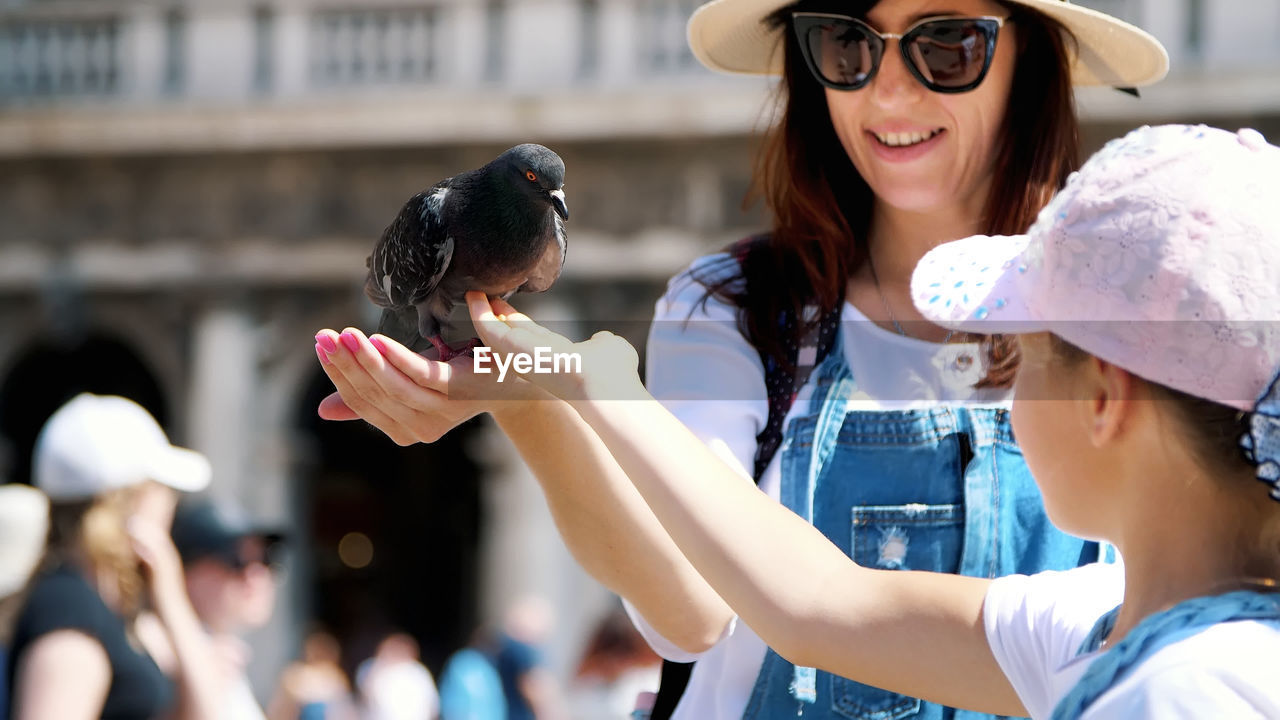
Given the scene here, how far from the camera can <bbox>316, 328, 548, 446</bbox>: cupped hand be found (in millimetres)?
1245

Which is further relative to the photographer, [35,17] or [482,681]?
[35,17]

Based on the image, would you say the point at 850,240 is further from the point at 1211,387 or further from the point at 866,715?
the point at 1211,387

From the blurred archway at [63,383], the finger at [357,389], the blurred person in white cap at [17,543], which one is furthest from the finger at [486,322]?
the blurred archway at [63,383]

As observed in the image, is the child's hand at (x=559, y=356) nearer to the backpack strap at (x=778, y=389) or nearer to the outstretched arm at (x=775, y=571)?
the outstretched arm at (x=775, y=571)

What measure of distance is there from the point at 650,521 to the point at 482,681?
13.8 ft

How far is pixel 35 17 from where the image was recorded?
387 inches

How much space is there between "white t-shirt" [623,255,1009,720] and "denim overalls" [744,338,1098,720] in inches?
0.9

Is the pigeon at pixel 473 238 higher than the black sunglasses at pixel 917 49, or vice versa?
the black sunglasses at pixel 917 49

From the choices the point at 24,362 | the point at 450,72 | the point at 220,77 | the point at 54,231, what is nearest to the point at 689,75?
the point at 450,72

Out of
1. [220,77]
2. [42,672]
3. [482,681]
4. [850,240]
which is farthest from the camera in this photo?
[220,77]

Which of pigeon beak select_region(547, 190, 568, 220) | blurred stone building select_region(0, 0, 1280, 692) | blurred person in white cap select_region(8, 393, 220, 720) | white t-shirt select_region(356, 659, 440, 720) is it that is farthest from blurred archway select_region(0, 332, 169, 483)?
pigeon beak select_region(547, 190, 568, 220)

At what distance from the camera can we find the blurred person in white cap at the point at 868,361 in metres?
1.60

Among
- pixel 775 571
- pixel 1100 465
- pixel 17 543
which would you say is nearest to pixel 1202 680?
pixel 1100 465

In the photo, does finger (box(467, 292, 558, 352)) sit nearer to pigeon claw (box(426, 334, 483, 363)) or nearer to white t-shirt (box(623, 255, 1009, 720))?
pigeon claw (box(426, 334, 483, 363))
